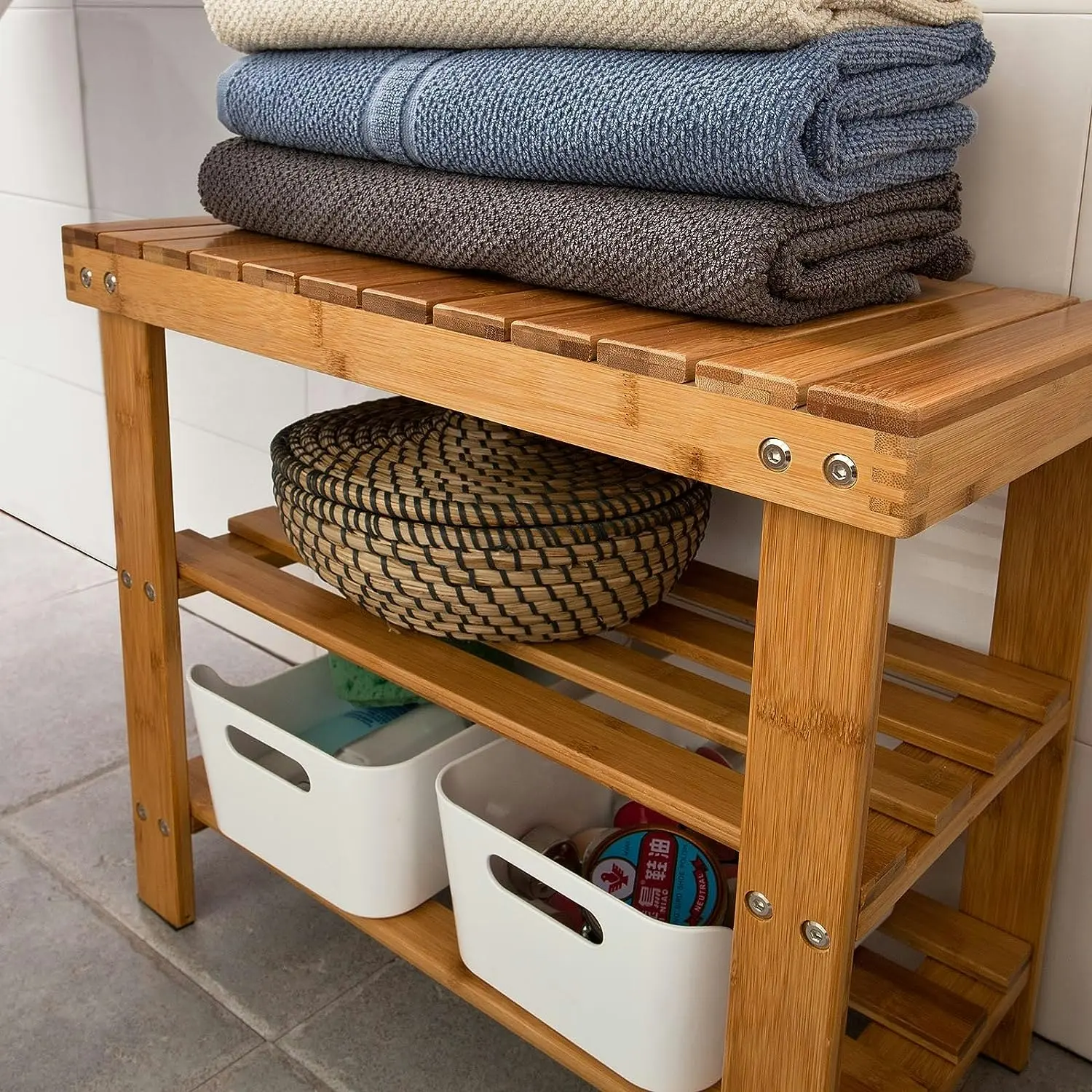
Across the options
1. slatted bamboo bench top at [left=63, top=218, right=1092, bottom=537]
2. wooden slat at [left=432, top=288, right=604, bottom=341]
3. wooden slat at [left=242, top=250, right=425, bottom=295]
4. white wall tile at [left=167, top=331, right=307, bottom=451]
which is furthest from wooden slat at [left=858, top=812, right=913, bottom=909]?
white wall tile at [left=167, top=331, right=307, bottom=451]

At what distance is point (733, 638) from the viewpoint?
935 mm

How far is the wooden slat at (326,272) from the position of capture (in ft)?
2.68

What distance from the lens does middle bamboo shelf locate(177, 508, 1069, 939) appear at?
768 mm

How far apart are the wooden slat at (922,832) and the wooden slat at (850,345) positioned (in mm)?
290

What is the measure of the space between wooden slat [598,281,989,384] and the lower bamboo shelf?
1.71ft

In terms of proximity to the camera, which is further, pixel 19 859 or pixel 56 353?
pixel 56 353

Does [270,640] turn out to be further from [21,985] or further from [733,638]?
[733,638]

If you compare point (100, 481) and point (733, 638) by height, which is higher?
point (733, 638)

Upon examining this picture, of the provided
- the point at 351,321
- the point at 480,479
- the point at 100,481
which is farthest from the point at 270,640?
the point at 351,321

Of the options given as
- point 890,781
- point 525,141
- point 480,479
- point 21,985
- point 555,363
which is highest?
Answer: point 525,141

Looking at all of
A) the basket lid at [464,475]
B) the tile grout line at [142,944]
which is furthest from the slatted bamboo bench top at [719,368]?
the tile grout line at [142,944]

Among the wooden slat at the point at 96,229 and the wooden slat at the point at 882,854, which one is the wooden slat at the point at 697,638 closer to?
the wooden slat at the point at 882,854

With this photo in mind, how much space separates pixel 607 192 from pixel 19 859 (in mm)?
988

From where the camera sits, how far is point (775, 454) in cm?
61
